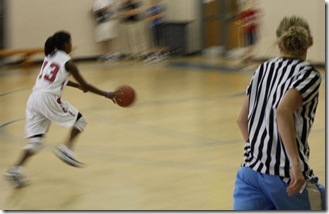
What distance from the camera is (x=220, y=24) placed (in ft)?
60.7

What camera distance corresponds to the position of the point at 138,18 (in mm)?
18547

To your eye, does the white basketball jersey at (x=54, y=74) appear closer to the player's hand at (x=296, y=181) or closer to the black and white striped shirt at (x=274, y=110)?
the black and white striped shirt at (x=274, y=110)

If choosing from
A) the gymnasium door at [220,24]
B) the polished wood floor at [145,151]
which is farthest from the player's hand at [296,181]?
the gymnasium door at [220,24]

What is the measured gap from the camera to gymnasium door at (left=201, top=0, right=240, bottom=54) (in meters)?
18.0

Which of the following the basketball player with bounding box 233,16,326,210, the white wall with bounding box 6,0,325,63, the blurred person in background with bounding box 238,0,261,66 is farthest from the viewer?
the white wall with bounding box 6,0,325,63

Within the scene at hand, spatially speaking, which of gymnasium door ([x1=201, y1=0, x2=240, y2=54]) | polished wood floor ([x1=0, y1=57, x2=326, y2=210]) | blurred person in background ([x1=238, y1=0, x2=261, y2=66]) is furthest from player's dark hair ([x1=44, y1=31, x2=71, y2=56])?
gymnasium door ([x1=201, y1=0, x2=240, y2=54])

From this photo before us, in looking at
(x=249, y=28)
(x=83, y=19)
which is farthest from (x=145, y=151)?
(x=83, y=19)

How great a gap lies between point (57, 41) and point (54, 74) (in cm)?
31

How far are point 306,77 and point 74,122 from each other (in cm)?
391

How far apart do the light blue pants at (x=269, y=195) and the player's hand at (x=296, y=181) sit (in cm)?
7

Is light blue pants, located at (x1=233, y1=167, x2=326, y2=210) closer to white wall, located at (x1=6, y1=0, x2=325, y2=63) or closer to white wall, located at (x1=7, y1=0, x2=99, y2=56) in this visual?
white wall, located at (x1=6, y1=0, x2=325, y2=63)

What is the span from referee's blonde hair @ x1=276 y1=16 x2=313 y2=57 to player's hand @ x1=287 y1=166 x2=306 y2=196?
0.58 m

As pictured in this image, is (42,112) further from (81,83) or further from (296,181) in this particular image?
(296,181)

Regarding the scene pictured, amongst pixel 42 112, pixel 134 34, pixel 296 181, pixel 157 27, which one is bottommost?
pixel 134 34
